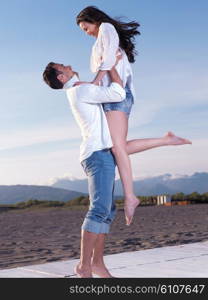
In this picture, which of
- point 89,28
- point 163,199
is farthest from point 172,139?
point 163,199

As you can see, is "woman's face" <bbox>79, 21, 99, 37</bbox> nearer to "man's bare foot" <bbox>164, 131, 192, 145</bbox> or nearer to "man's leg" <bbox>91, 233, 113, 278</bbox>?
"man's bare foot" <bbox>164, 131, 192, 145</bbox>

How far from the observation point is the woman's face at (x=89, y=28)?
10.5 feet

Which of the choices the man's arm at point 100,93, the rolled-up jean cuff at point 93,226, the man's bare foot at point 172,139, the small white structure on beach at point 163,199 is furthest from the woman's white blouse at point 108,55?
the small white structure on beach at point 163,199

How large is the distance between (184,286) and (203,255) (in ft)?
4.31

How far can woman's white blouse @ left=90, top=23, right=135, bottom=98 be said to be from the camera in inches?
118

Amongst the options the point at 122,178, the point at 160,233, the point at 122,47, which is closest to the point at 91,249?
the point at 122,178

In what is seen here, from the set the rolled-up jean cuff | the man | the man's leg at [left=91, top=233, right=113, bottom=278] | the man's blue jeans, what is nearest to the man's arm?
the man

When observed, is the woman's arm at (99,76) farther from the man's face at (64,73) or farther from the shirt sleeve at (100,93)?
the man's face at (64,73)

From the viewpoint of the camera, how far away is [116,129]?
301 centimetres

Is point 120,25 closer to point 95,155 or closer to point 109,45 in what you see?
point 109,45

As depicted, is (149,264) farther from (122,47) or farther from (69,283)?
(122,47)

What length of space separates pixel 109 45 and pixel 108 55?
0.06m

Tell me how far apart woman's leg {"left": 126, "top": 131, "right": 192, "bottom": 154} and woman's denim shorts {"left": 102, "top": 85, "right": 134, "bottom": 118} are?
0.67 ft

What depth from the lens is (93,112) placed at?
3002mm
